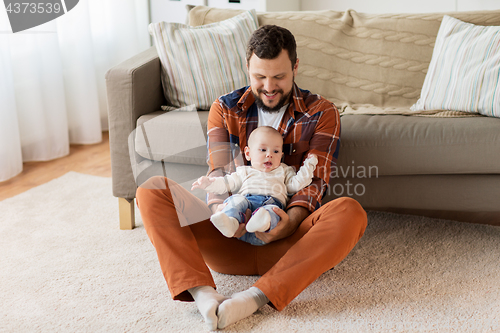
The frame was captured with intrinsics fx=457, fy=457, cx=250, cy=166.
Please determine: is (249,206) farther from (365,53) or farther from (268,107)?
(365,53)

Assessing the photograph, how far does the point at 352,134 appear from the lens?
63.8 inches

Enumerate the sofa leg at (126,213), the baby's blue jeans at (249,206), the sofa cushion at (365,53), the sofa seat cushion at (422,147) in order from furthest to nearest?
1. the sofa cushion at (365,53)
2. the sofa leg at (126,213)
3. the sofa seat cushion at (422,147)
4. the baby's blue jeans at (249,206)

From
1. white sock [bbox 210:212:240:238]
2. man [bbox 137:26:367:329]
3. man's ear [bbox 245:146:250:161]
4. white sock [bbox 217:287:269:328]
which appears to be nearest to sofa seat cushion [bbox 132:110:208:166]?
man [bbox 137:26:367:329]

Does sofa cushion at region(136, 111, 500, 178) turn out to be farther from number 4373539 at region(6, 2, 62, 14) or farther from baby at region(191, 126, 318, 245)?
number 4373539 at region(6, 2, 62, 14)

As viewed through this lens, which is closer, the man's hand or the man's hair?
the man's hand

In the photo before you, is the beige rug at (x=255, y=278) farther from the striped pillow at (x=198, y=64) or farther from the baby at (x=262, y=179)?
the striped pillow at (x=198, y=64)

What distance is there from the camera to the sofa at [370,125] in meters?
1.58

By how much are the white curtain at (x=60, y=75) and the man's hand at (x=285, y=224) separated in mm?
1742

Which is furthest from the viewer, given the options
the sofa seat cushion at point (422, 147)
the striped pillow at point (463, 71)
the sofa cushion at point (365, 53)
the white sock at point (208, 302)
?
the sofa cushion at point (365, 53)

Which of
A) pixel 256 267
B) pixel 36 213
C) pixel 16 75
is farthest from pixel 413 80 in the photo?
pixel 16 75

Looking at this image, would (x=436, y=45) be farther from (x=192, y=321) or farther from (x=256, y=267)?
(x=192, y=321)

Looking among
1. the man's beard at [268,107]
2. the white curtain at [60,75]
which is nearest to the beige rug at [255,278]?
the man's beard at [268,107]

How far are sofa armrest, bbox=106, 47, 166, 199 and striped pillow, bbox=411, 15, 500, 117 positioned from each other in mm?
1095

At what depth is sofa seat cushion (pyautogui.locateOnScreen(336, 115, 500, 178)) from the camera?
155 cm
